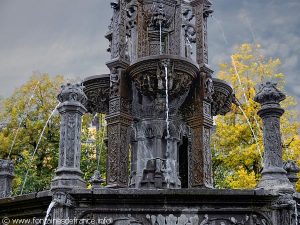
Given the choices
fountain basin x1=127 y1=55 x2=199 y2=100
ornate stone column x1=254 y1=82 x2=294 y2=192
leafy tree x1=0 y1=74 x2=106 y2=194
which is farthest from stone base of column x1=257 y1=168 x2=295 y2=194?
leafy tree x1=0 y1=74 x2=106 y2=194

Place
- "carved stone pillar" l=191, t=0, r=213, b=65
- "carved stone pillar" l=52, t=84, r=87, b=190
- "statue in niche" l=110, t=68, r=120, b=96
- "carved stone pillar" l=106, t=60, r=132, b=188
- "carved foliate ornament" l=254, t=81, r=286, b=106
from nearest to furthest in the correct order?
"carved stone pillar" l=52, t=84, r=87, b=190, "carved foliate ornament" l=254, t=81, r=286, b=106, "carved stone pillar" l=106, t=60, r=132, b=188, "statue in niche" l=110, t=68, r=120, b=96, "carved stone pillar" l=191, t=0, r=213, b=65

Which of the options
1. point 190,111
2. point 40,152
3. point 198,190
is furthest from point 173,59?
point 40,152

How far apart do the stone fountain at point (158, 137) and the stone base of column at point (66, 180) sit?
0.06 ft

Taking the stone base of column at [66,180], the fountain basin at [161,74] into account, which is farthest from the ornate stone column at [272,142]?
the stone base of column at [66,180]

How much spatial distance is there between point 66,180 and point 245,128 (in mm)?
14170

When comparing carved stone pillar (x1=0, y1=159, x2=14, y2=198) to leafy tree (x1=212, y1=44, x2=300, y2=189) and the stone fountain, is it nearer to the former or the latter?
the stone fountain

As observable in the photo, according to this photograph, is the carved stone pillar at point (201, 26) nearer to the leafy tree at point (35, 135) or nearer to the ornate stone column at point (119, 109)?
the ornate stone column at point (119, 109)

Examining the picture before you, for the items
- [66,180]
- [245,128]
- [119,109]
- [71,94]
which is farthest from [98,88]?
[245,128]

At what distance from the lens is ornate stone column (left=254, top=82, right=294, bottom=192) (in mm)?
8672

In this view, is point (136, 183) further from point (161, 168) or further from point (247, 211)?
point (247, 211)

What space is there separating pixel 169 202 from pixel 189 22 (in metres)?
5.88

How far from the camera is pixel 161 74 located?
10867 millimetres

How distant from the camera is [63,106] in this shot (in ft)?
28.8

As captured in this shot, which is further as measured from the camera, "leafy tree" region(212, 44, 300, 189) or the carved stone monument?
"leafy tree" region(212, 44, 300, 189)
